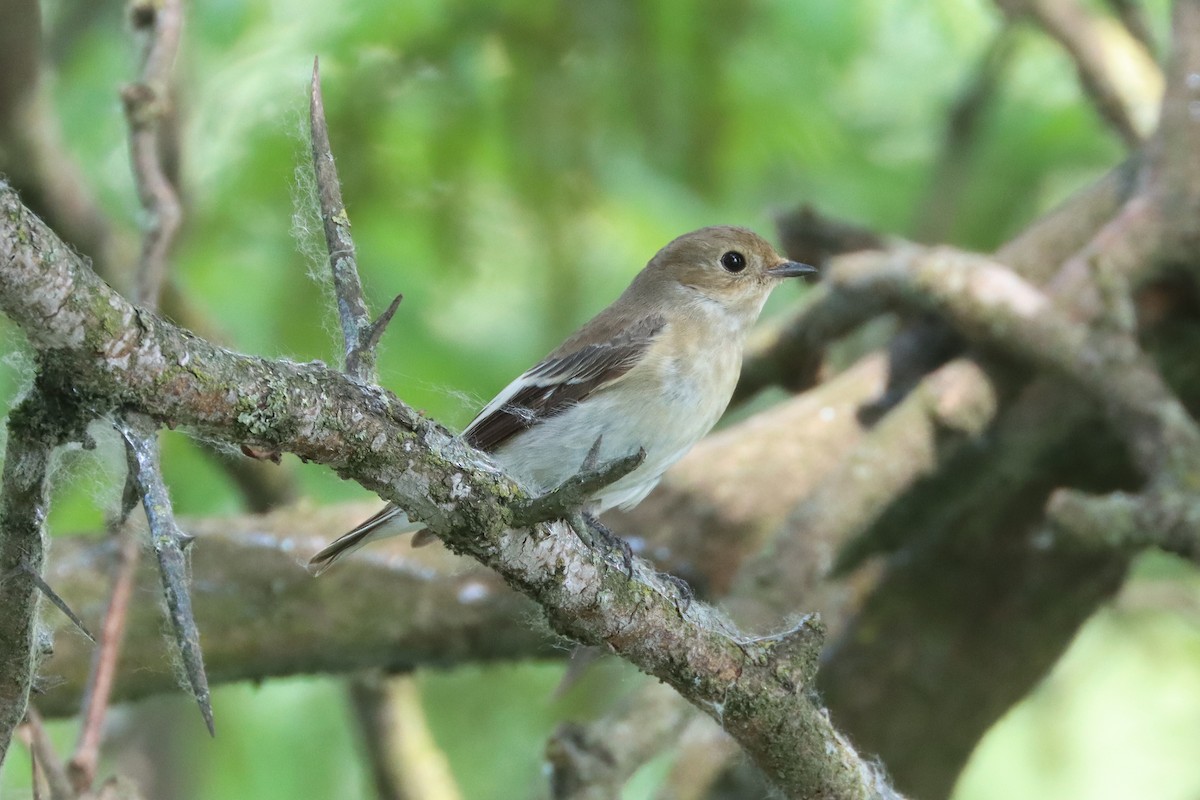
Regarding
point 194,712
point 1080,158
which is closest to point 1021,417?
point 1080,158

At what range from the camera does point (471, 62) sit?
221 inches

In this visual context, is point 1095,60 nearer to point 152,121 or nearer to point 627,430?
point 627,430

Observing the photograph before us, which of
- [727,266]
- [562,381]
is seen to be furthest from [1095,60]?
[562,381]

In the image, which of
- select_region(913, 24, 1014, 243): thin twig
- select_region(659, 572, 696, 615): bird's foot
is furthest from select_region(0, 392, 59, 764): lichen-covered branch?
select_region(913, 24, 1014, 243): thin twig

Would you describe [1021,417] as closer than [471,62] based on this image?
Yes

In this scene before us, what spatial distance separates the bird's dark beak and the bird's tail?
1.70 metres

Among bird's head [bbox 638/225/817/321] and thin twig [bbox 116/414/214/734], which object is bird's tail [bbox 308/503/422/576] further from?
thin twig [bbox 116/414/214/734]

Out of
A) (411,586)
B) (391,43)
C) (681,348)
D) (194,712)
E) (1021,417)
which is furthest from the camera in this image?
(194,712)

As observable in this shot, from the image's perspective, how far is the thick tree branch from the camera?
1.55 metres

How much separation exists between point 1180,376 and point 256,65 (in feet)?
12.9

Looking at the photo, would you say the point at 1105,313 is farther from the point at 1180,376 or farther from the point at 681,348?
the point at 681,348

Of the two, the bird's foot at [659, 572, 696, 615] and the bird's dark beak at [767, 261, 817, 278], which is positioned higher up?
the bird's dark beak at [767, 261, 817, 278]

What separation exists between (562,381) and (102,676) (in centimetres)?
158

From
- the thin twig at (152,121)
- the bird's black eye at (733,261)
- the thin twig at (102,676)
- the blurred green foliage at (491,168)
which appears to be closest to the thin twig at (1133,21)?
the blurred green foliage at (491,168)
